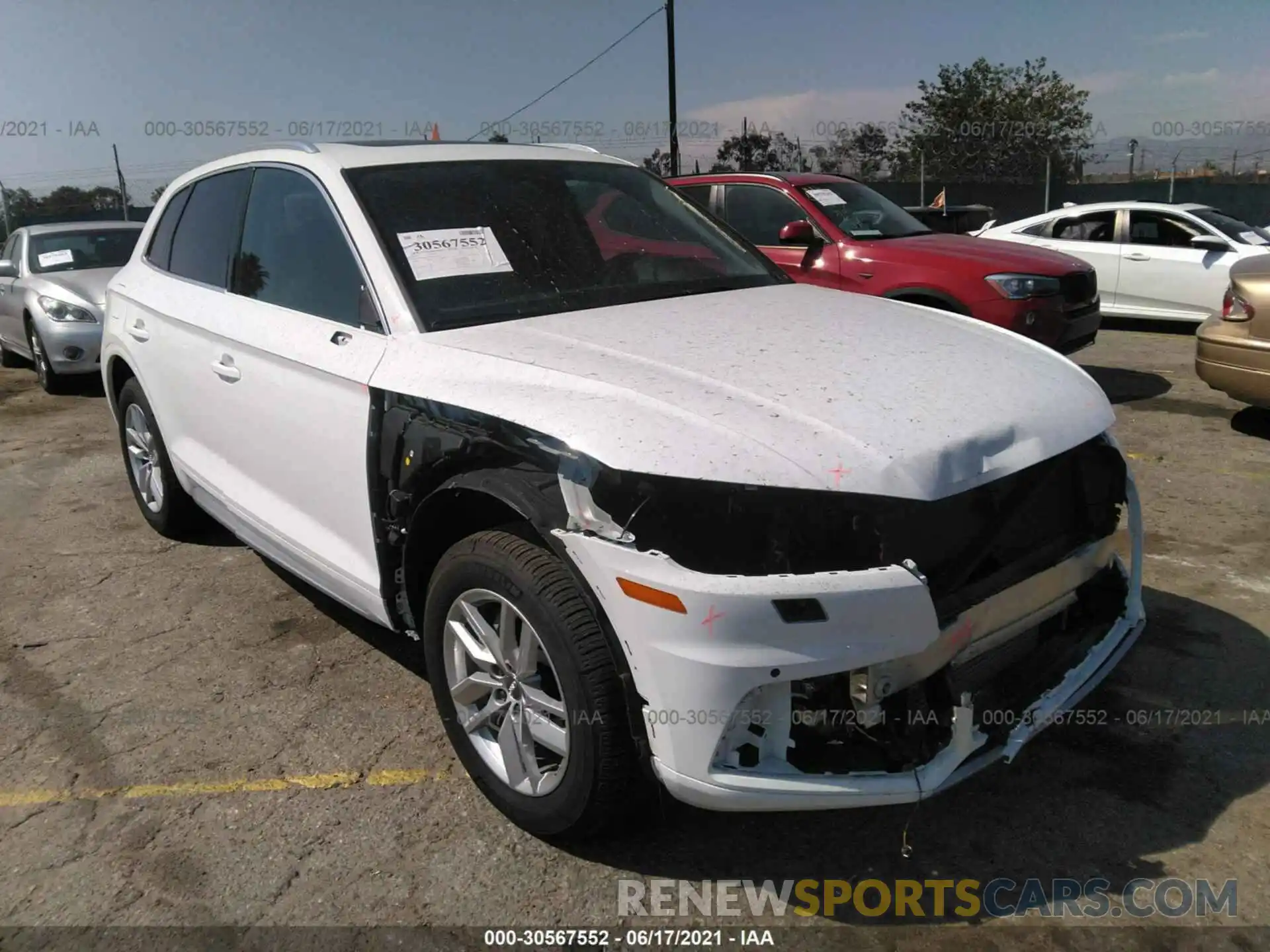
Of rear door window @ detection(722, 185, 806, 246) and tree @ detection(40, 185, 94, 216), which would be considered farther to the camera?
tree @ detection(40, 185, 94, 216)

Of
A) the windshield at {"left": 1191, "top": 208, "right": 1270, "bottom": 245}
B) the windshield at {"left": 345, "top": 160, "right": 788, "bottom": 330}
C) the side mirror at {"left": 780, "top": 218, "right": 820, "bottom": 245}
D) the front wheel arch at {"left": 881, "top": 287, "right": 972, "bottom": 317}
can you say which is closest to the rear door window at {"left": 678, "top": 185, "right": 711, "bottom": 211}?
the side mirror at {"left": 780, "top": 218, "right": 820, "bottom": 245}

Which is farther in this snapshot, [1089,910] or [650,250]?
[650,250]

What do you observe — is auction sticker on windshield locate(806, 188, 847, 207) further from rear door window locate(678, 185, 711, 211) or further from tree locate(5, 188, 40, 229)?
tree locate(5, 188, 40, 229)

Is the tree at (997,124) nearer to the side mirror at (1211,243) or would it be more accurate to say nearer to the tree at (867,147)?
the tree at (867,147)

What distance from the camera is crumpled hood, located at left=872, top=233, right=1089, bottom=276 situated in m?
6.85

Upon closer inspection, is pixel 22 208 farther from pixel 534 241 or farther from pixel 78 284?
pixel 534 241

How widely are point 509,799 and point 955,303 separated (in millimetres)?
5302

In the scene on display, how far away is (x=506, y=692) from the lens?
8.51 feet

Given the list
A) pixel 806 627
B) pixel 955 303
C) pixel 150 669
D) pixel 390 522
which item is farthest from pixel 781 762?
pixel 955 303

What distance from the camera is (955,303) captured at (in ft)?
22.2

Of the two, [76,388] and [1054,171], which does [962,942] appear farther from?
[1054,171]

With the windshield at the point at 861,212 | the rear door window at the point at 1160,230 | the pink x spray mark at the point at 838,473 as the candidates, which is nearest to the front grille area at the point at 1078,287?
the windshield at the point at 861,212

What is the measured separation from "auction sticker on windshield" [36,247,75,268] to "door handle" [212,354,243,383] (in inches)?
288

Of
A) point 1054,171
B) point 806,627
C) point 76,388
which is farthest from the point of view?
point 1054,171
